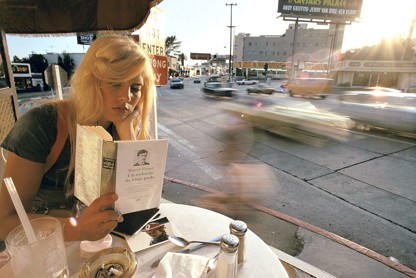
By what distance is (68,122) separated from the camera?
4.42 ft

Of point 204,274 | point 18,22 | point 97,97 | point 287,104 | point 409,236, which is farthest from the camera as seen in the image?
point 287,104

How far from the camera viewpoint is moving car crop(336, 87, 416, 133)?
7.50 meters

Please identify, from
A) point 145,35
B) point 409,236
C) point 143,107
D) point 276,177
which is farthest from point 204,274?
point 276,177

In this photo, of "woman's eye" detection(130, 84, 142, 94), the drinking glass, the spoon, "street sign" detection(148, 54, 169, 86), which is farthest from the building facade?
the drinking glass

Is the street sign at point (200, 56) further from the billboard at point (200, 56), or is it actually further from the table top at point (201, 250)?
the table top at point (201, 250)

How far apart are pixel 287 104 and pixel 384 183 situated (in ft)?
17.8

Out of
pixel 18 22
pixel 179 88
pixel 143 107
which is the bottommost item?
pixel 179 88

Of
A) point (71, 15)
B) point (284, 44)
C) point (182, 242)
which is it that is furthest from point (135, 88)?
point (284, 44)

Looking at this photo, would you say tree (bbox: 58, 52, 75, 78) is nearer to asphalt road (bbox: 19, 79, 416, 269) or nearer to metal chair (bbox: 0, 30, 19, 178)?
asphalt road (bbox: 19, 79, 416, 269)

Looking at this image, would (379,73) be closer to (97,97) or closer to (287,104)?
(287,104)

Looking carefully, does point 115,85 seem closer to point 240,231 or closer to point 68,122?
point 68,122

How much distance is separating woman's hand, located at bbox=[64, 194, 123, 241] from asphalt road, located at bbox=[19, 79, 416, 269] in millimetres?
969

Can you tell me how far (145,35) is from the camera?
3.13 meters

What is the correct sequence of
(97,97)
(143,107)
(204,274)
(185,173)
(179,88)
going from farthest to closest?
(179,88) < (185,173) < (143,107) < (97,97) < (204,274)
